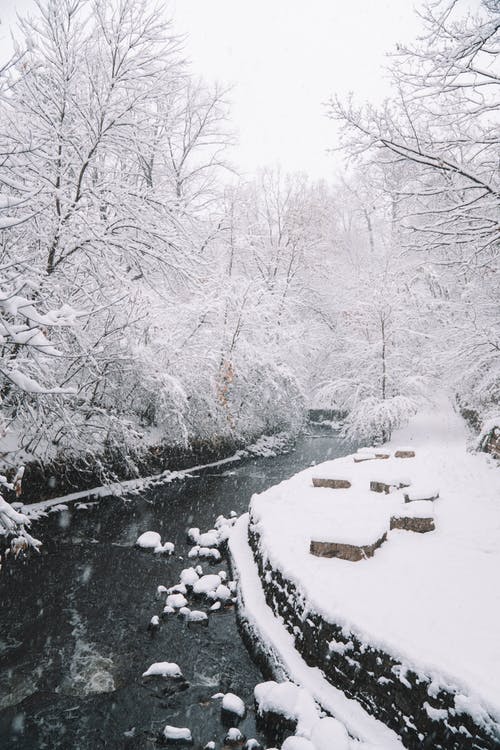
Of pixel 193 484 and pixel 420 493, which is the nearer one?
pixel 420 493

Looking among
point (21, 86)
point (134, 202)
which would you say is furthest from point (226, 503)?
point (21, 86)

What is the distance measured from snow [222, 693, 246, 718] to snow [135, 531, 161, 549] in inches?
158

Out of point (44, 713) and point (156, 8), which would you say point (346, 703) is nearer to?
point (44, 713)

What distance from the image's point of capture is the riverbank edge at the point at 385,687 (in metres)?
3.09

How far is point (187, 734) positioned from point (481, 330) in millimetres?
9870

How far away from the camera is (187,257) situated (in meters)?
8.29

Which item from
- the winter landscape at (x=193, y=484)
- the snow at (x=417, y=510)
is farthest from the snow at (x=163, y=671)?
the snow at (x=417, y=510)

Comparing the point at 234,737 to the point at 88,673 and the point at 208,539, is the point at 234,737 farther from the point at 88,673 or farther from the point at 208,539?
the point at 208,539

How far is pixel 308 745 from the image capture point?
11.8 feet

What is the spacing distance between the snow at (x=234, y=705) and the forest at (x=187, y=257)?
3.03m

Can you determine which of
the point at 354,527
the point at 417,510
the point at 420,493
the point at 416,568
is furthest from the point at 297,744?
the point at 420,493

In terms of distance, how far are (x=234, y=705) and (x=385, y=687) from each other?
1.61 m

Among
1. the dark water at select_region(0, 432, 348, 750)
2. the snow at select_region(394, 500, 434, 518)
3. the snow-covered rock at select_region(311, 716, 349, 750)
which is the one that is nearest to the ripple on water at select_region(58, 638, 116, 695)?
the dark water at select_region(0, 432, 348, 750)

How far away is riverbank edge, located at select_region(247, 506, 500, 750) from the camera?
122 inches
